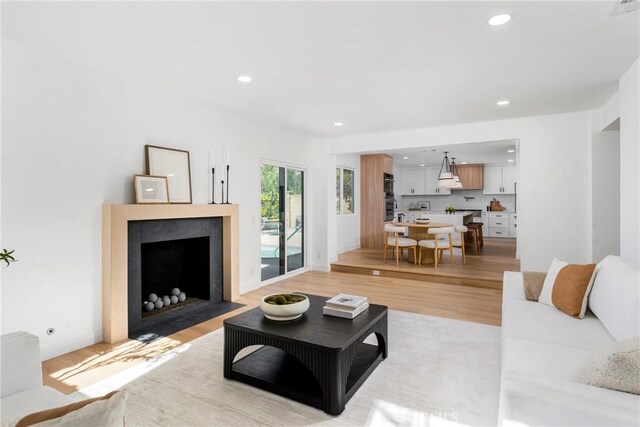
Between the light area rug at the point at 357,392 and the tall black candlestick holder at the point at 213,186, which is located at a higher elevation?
the tall black candlestick holder at the point at 213,186

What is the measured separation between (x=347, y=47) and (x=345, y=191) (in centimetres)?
565

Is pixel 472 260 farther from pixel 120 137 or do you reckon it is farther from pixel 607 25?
pixel 120 137

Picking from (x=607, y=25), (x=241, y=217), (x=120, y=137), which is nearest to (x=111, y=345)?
(x=120, y=137)

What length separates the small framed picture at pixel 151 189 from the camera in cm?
352

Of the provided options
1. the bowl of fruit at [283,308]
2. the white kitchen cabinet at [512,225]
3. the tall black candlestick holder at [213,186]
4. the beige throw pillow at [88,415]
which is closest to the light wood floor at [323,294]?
the bowl of fruit at [283,308]

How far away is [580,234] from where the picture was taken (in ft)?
16.0

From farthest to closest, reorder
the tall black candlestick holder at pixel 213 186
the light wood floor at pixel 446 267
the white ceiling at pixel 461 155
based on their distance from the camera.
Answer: the white ceiling at pixel 461 155, the light wood floor at pixel 446 267, the tall black candlestick holder at pixel 213 186

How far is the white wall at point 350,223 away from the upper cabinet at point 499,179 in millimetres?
4530

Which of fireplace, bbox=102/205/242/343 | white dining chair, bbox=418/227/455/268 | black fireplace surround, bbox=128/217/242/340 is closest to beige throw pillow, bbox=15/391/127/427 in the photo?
fireplace, bbox=102/205/242/343

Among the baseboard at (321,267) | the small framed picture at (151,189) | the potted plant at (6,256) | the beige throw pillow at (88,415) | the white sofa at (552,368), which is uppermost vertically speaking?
the small framed picture at (151,189)

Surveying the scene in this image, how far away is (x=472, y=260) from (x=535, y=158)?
102 inches

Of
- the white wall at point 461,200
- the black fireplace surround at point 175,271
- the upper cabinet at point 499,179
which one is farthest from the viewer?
the white wall at point 461,200

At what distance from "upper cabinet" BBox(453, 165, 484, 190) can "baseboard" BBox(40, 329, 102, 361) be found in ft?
32.8

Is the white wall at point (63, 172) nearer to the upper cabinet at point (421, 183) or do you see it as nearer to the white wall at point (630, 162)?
the white wall at point (630, 162)
